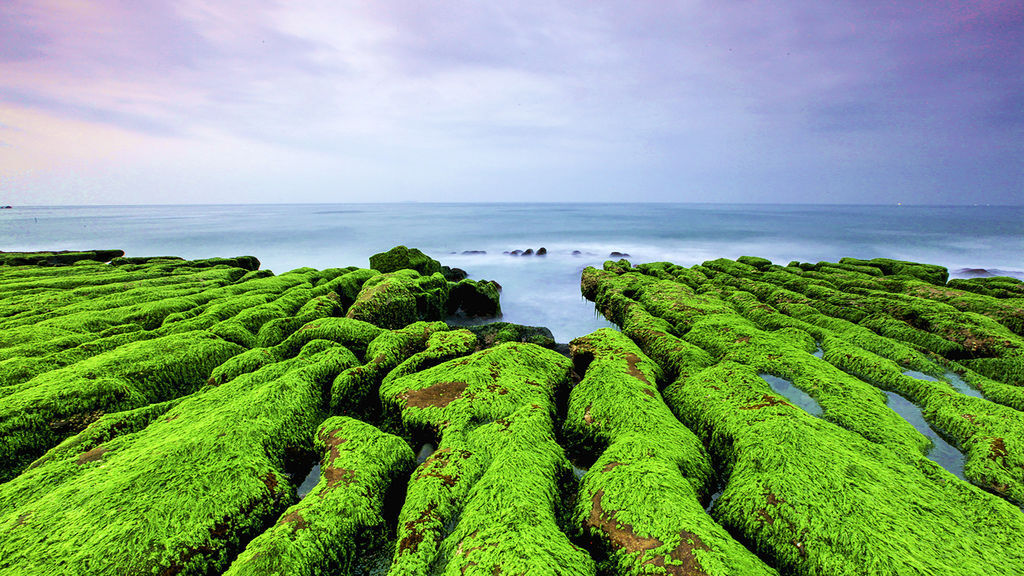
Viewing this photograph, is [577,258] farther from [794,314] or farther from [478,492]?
[478,492]

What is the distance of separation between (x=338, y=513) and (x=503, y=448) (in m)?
1.54

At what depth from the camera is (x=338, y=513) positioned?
9.86ft

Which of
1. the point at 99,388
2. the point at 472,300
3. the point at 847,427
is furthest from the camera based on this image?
the point at 472,300

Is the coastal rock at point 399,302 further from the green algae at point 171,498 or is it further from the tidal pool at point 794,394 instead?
the tidal pool at point 794,394

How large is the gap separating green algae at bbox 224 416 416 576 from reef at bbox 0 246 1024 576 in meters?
0.02

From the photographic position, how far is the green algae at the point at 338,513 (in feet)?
8.63

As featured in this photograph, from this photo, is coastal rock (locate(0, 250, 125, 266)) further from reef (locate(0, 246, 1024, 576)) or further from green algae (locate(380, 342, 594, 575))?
green algae (locate(380, 342, 594, 575))

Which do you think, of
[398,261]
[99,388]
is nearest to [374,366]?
[99,388]

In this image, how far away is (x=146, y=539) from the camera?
8.80 feet

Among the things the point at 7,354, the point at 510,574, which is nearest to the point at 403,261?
the point at 7,354

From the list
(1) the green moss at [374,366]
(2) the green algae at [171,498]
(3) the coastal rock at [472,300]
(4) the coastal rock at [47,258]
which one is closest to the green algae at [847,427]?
(2) the green algae at [171,498]

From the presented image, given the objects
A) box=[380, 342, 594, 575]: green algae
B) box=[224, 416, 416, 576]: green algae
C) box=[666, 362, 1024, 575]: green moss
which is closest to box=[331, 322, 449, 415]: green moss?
box=[380, 342, 594, 575]: green algae

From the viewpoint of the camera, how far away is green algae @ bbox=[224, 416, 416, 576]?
2629 millimetres

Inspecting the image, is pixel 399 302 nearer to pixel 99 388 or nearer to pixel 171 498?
pixel 99 388
